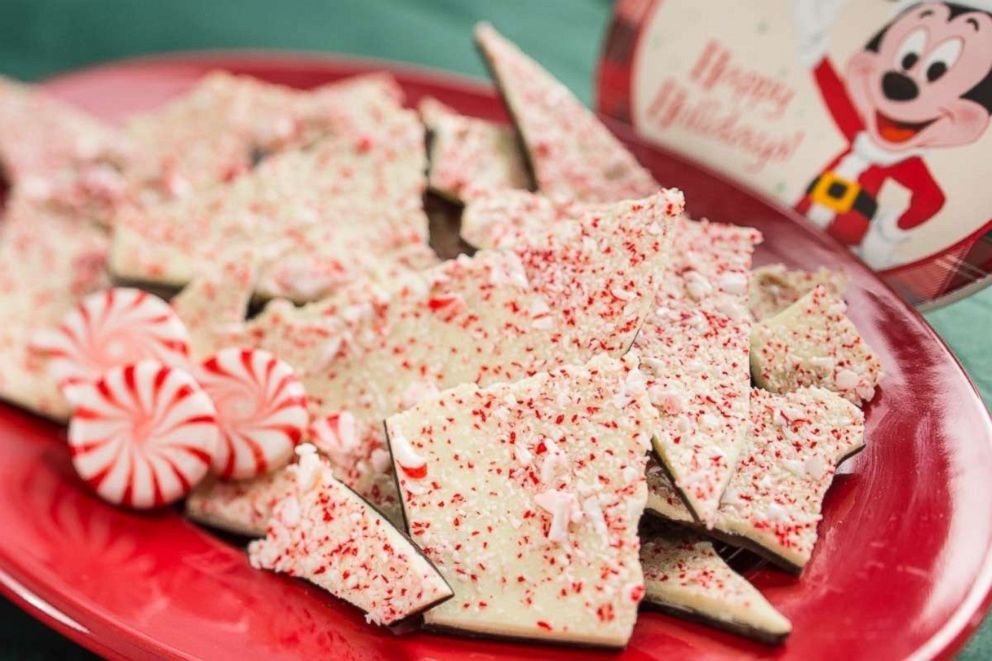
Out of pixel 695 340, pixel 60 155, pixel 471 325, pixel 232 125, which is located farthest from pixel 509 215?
pixel 60 155

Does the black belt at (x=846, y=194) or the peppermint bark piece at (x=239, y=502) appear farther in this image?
the black belt at (x=846, y=194)

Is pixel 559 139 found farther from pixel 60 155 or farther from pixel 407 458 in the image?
pixel 60 155

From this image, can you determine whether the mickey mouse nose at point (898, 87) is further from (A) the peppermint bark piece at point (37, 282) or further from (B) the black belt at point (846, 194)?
(A) the peppermint bark piece at point (37, 282)

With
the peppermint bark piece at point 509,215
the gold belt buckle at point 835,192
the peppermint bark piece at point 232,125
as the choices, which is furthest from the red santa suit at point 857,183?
the peppermint bark piece at point 232,125

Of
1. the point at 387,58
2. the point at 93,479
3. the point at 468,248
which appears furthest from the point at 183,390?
the point at 387,58

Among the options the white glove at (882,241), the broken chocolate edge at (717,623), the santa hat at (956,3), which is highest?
the santa hat at (956,3)

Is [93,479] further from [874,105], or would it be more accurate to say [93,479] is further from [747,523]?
[874,105]
